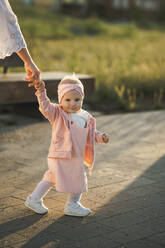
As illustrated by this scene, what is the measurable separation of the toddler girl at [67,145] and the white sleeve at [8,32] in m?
0.33

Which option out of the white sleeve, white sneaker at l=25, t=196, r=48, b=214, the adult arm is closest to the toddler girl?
white sneaker at l=25, t=196, r=48, b=214

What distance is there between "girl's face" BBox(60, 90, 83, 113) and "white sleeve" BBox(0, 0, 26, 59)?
1.59 feet

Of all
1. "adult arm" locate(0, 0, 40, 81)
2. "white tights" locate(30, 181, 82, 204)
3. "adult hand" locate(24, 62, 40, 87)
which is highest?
"adult arm" locate(0, 0, 40, 81)

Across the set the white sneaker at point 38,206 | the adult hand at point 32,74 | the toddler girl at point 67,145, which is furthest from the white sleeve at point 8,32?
the white sneaker at point 38,206

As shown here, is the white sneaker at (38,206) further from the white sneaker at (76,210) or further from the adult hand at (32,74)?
the adult hand at (32,74)

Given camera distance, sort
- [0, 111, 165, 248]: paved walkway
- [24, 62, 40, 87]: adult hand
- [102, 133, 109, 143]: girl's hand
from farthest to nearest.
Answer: [102, 133, 109, 143]: girl's hand, [24, 62, 40, 87]: adult hand, [0, 111, 165, 248]: paved walkway

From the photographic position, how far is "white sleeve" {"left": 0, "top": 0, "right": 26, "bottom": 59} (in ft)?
12.2

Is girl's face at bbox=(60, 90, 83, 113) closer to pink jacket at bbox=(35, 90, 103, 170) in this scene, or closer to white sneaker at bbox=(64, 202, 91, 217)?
pink jacket at bbox=(35, 90, 103, 170)

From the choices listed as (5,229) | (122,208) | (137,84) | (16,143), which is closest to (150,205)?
(122,208)

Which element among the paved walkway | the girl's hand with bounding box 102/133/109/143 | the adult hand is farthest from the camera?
the girl's hand with bounding box 102/133/109/143

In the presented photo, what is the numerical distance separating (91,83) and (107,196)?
12.2ft

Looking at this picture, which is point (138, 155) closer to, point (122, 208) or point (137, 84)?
point (122, 208)

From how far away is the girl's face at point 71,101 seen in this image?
377 centimetres

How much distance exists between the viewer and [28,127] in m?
7.04
